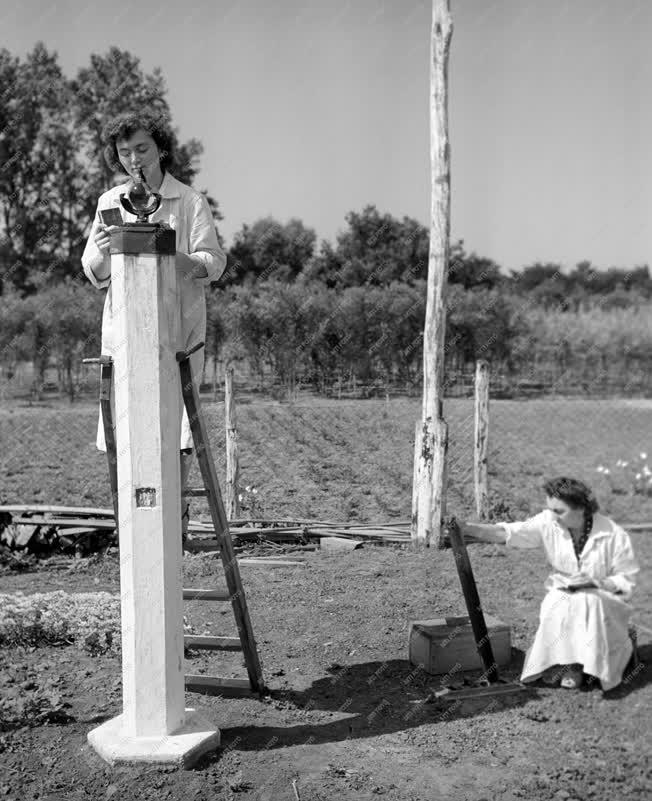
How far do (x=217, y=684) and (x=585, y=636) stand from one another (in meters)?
1.92

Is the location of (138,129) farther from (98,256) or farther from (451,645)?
(451,645)

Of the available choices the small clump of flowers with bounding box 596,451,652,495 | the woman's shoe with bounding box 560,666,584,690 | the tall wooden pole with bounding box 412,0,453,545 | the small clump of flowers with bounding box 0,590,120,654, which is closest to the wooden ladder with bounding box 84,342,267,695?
the small clump of flowers with bounding box 0,590,120,654

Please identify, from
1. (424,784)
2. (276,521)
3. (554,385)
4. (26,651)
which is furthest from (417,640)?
(554,385)

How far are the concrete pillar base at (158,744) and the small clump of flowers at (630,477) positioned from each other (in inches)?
300

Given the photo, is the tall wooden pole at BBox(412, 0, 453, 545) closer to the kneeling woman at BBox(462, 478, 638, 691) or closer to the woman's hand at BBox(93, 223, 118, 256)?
the kneeling woman at BBox(462, 478, 638, 691)

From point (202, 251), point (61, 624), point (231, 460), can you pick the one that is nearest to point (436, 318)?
point (231, 460)

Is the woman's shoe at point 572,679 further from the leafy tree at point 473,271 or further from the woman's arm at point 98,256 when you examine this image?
the leafy tree at point 473,271

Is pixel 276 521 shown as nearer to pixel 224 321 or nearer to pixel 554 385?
pixel 224 321

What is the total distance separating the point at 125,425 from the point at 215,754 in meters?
1.47

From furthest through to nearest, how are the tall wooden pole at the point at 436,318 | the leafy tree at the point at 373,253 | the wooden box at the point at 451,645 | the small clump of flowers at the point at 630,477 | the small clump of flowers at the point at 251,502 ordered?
the leafy tree at the point at 373,253 → the small clump of flowers at the point at 630,477 → the small clump of flowers at the point at 251,502 → the tall wooden pole at the point at 436,318 → the wooden box at the point at 451,645

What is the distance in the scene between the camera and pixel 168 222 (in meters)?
4.07

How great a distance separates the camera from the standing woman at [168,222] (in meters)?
4.00

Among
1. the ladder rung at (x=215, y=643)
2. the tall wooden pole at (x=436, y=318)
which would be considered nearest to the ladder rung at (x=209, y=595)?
the ladder rung at (x=215, y=643)

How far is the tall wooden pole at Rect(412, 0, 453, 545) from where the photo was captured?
823 centimetres
